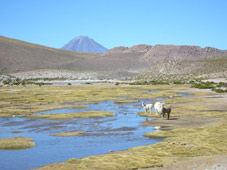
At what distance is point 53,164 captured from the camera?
14898 millimetres

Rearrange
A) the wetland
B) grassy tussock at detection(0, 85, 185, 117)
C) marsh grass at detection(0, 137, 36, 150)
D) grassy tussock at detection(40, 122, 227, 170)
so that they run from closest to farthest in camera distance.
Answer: grassy tussock at detection(40, 122, 227, 170)
the wetland
marsh grass at detection(0, 137, 36, 150)
grassy tussock at detection(0, 85, 185, 117)

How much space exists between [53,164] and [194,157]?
6305mm

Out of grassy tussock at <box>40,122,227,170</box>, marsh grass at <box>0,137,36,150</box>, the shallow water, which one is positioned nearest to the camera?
grassy tussock at <box>40,122,227,170</box>

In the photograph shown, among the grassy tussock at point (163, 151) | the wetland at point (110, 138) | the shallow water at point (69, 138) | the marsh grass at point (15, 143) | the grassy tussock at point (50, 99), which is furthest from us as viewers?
the grassy tussock at point (50, 99)

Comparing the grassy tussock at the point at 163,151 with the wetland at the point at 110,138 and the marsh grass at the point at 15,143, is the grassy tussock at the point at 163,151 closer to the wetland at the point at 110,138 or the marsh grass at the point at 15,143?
the wetland at the point at 110,138

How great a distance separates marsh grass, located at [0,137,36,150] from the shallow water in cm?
53

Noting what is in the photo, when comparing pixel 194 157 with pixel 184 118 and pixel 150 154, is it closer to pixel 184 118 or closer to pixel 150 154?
pixel 150 154

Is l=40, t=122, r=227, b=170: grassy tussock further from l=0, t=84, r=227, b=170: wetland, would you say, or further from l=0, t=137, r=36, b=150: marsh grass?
l=0, t=137, r=36, b=150: marsh grass

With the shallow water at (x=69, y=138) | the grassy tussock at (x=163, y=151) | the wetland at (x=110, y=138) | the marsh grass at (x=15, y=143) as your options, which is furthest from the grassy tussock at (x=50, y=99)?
the grassy tussock at (x=163, y=151)

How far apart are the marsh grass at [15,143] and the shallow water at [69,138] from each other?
0.53m

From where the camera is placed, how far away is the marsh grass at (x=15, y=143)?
61.3ft

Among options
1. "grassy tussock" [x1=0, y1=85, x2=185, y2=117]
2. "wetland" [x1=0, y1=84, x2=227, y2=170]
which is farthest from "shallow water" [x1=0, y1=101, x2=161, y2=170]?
"grassy tussock" [x1=0, y1=85, x2=185, y2=117]

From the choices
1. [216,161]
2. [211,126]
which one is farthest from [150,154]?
[211,126]

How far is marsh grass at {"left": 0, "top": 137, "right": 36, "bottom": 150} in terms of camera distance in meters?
18.7
